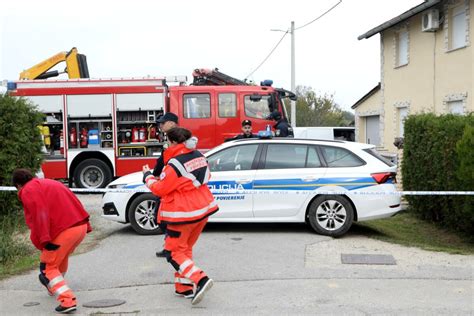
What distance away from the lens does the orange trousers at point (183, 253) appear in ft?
18.4

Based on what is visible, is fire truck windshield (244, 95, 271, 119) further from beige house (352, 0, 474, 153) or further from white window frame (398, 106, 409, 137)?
white window frame (398, 106, 409, 137)

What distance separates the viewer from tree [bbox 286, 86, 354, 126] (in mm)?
55656

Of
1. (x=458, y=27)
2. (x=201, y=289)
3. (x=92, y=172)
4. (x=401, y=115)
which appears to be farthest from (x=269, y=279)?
(x=401, y=115)

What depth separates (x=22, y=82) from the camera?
1463 cm

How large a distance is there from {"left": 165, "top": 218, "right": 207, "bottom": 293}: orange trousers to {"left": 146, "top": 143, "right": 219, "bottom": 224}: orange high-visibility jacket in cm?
10

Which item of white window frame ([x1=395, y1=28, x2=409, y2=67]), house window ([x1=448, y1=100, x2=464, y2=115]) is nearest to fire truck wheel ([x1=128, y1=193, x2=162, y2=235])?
house window ([x1=448, y1=100, x2=464, y2=115])

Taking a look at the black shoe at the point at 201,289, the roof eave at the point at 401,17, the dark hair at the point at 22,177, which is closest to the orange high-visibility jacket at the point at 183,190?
the black shoe at the point at 201,289

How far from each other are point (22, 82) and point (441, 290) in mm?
11757

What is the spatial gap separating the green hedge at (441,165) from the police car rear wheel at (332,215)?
1.58 m

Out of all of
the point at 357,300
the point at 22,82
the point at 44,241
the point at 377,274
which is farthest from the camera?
the point at 22,82

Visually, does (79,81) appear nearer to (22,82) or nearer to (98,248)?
(22,82)

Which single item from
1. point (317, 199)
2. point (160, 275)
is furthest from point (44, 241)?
point (317, 199)

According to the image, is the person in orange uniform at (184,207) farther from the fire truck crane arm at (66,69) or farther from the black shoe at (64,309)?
the fire truck crane arm at (66,69)

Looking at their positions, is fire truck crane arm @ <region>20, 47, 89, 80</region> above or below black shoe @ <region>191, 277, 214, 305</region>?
above
